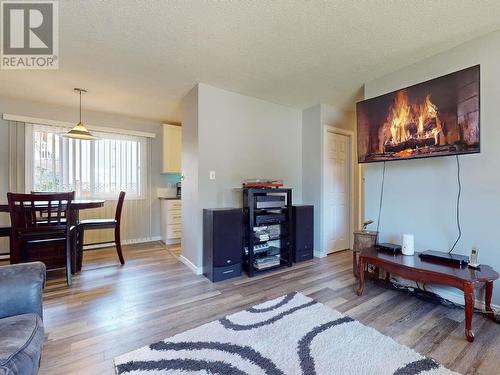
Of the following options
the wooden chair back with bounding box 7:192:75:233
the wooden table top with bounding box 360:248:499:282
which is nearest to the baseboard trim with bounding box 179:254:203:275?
the wooden chair back with bounding box 7:192:75:233

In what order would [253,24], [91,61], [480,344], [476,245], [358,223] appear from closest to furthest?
[480,344] → [253,24] → [476,245] → [91,61] → [358,223]

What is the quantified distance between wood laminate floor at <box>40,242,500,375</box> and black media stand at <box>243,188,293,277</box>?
0.60 feet

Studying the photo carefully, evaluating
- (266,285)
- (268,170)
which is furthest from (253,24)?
(266,285)

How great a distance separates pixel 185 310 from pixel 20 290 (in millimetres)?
1145

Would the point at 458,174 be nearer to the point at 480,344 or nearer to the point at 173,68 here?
the point at 480,344

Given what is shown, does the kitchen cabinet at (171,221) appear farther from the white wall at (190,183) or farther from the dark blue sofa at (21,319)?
the dark blue sofa at (21,319)

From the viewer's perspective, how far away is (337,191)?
3.76 metres

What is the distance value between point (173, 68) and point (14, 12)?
3.93 feet

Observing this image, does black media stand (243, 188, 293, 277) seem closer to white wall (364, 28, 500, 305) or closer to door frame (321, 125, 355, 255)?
door frame (321, 125, 355, 255)

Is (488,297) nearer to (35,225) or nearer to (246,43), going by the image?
(246,43)

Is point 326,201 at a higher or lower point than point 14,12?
lower

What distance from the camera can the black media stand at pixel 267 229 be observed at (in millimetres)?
2785

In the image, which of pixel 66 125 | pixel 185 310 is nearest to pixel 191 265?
pixel 185 310

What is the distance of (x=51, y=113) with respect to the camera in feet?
11.9
